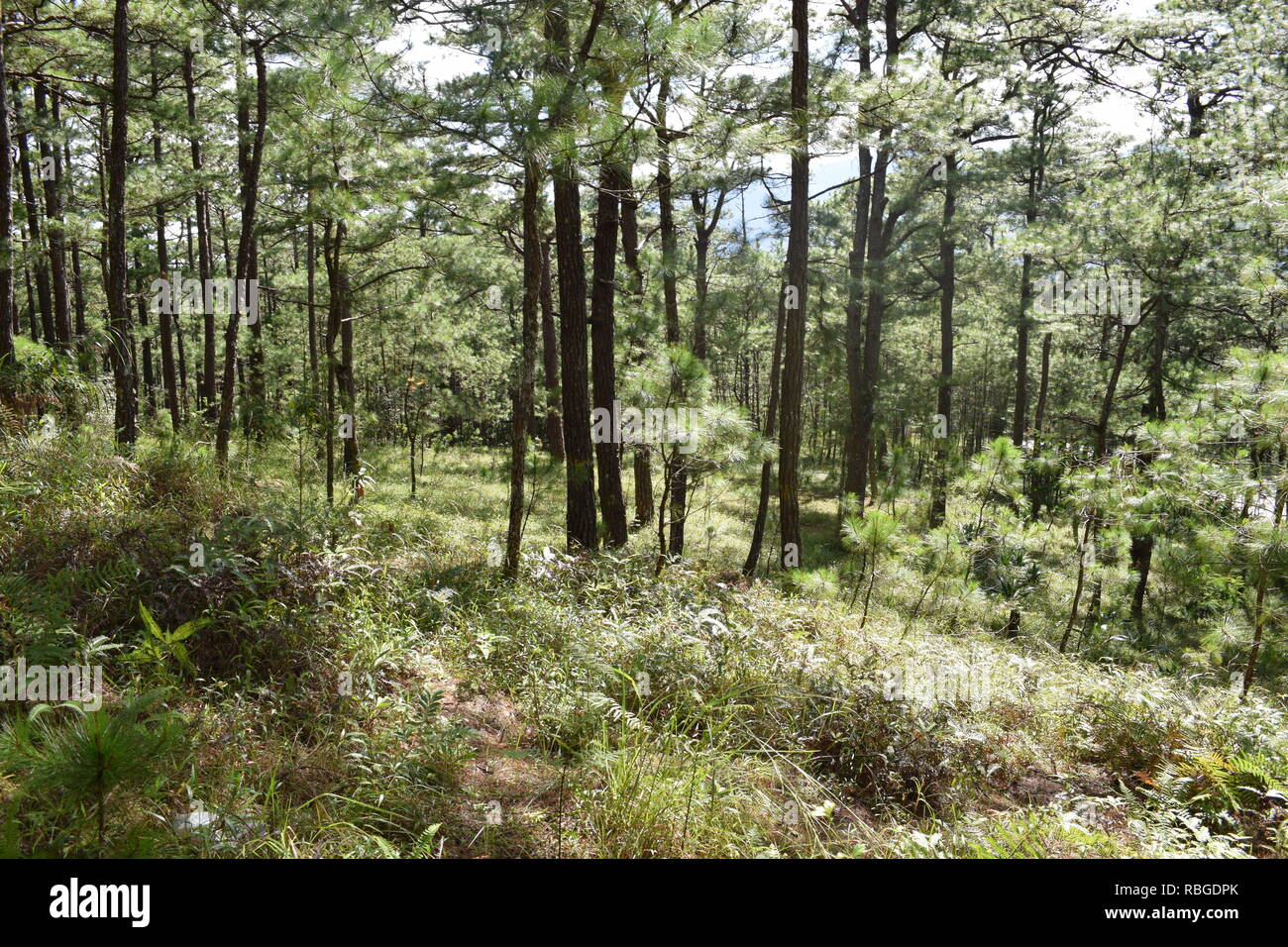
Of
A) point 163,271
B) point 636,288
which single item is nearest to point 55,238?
point 163,271

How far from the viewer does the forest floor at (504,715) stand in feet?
8.54

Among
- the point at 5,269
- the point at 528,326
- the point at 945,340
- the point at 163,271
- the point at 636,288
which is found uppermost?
the point at 163,271

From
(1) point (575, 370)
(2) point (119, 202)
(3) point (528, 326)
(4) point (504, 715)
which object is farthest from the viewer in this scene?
(1) point (575, 370)

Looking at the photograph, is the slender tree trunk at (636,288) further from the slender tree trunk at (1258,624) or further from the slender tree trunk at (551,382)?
the slender tree trunk at (1258,624)

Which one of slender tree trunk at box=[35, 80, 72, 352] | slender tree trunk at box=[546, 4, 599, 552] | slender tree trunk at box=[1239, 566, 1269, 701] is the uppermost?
slender tree trunk at box=[35, 80, 72, 352]

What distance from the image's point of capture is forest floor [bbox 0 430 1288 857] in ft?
8.54

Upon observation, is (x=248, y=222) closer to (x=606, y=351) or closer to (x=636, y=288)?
(x=606, y=351)

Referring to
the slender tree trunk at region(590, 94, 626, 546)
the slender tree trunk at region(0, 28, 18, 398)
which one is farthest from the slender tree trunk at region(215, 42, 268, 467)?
the slender tree trunk at region(590, 94, 626, 546)

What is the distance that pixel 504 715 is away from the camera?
3.83 meters

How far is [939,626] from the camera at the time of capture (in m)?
7.77

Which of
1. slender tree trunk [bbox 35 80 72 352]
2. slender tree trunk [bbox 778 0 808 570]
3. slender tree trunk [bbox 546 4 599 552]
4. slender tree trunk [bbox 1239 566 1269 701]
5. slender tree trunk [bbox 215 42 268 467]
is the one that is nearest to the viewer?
slender tree trunk [bbox 1239 566 1269 701]

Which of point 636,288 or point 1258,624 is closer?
point 1258,624

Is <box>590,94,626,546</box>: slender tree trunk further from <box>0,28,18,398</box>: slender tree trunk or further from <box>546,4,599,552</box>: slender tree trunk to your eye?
<box>0,28,18,398</box>: slender tree trunk
